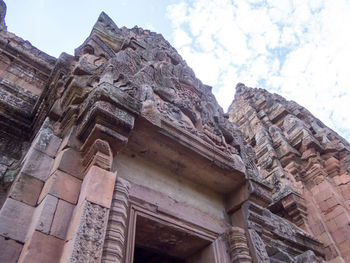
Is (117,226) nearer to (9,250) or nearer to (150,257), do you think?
(9,250)

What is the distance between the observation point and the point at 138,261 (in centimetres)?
532

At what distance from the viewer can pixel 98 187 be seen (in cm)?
299

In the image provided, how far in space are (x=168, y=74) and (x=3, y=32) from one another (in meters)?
3.88

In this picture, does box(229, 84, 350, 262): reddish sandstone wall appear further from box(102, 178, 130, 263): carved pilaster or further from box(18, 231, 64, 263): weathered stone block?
box(18, 231, 64, 263): weathered stone block

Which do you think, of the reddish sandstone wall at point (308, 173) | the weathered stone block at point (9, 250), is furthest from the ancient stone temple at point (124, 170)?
the reddish sandstone wall at point (308, 173)

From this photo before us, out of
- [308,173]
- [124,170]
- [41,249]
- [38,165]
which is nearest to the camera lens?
[41,249]

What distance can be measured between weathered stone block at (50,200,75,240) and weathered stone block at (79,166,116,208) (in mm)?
148

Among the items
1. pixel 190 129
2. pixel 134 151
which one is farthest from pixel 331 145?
pixel 134 151

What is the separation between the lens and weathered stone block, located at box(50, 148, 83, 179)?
3.22 metres

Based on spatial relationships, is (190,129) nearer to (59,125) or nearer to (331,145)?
(59,125)

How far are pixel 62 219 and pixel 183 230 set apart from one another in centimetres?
157

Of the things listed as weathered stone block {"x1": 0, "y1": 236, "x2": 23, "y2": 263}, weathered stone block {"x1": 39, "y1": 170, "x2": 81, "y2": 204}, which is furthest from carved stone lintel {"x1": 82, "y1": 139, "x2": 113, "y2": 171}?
weathered stone block {"x1": 0, "y1": 236, "x2": 23, "y2": 263}

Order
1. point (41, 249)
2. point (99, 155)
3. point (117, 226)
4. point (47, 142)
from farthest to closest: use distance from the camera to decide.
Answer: point (47, 142)
point (99, 155)
point (117, 226)
point (41, 249)

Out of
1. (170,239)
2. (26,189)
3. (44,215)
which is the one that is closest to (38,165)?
(26,189)
